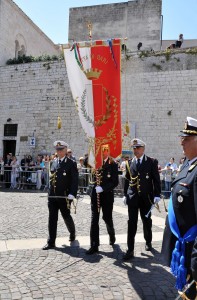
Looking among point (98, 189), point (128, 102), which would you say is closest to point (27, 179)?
point (128, 102)

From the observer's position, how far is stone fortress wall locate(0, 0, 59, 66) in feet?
Answer: 72.4

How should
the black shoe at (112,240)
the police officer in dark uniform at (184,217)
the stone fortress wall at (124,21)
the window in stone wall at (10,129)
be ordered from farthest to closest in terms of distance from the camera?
the stone fortress wall at (124,21), the window in stone wall at (10,129), the black shoe at (112,240), the police officer in dark uniform at (184,217)

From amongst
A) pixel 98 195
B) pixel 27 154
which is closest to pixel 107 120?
pixel 98 195

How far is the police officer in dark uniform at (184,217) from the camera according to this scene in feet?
8.58

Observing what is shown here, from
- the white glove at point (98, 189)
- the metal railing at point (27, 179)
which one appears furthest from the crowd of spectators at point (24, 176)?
the white glove at point (98, 189)

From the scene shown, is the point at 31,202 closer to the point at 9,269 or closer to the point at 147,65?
the point at 9,269

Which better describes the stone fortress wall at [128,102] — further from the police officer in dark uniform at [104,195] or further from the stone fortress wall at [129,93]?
the police officer in dark uniform at [104,195]

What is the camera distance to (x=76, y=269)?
15.6 feet

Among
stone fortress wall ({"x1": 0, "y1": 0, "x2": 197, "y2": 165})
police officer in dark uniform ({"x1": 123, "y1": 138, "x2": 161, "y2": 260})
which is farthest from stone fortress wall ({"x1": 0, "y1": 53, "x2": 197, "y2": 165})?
police officer in dark uniform ({"x1": 123, "y1": 138, "x2": 161, "y2": 260})

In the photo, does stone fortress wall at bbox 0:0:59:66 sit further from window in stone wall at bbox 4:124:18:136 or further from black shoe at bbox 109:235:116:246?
black shoe at bbox 109:235:116:246

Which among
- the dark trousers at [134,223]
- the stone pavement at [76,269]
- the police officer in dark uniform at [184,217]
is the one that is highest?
the police officer in dark uniform at [184,217]

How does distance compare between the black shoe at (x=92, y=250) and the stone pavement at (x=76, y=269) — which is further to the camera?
the black shoe at (x=92, y=250)

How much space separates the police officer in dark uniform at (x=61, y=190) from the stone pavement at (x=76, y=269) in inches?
14.1

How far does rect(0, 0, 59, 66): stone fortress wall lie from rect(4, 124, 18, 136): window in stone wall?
14.9 feet
